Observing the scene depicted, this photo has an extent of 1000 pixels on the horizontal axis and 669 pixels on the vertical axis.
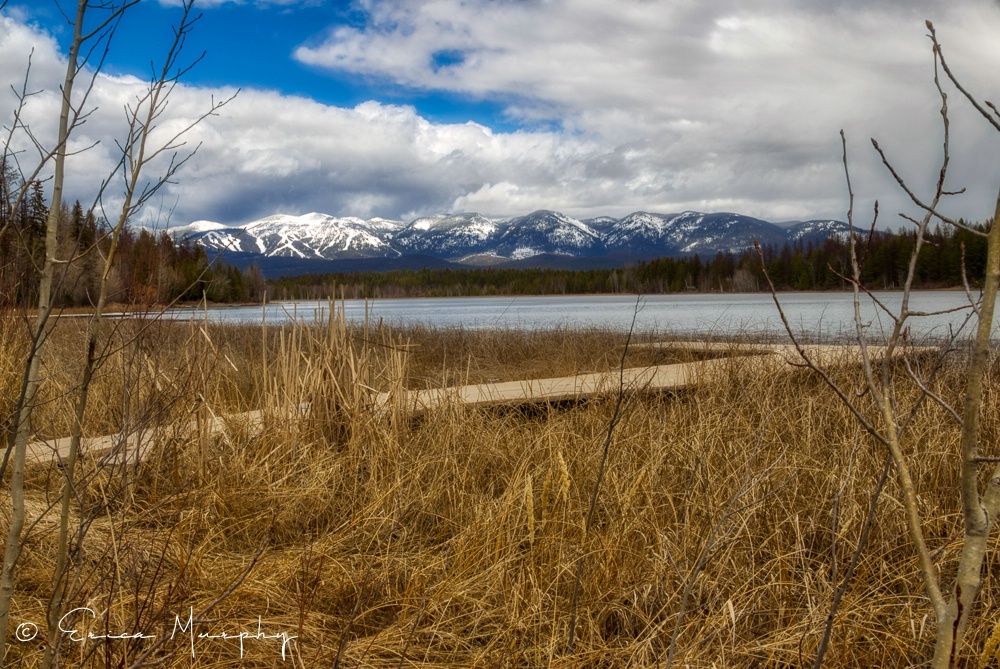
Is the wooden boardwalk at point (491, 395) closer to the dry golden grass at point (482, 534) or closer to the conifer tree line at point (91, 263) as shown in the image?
the dry golden grass at point (482, 534)

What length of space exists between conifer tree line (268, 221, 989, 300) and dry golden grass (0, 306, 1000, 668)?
158ft

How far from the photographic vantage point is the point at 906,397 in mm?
5777

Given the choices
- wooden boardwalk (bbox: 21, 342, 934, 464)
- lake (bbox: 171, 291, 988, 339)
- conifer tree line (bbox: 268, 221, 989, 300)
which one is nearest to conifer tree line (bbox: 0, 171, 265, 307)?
lake (bbox: 171, 291, 988, 339)

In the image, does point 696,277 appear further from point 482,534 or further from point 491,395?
point 482,534

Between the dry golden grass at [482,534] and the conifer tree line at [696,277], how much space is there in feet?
158

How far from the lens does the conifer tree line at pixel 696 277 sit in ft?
196

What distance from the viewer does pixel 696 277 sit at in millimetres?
93250

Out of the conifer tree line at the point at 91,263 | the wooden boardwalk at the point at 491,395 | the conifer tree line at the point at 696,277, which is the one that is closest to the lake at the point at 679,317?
the conifer tree line at the point at 91,263

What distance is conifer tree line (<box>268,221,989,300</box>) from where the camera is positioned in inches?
2352

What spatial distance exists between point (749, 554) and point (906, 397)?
3117mm

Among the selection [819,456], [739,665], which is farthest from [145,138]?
[819,456]


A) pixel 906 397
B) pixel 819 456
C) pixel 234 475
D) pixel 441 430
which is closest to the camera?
pixel 234 475

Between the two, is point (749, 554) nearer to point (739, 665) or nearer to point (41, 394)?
point (739, 665)

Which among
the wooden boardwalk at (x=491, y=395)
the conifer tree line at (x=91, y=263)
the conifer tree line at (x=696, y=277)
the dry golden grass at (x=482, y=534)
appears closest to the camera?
the conifer tree line at (x=91, y=263)
